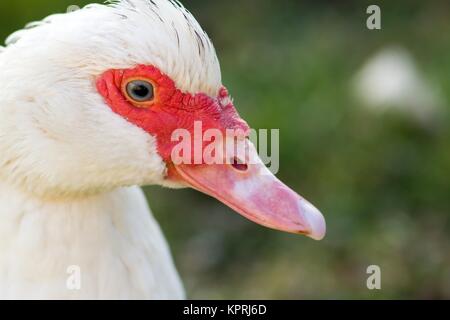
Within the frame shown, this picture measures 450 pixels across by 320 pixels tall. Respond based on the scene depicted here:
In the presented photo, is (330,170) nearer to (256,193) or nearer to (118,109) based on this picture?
(256,193)

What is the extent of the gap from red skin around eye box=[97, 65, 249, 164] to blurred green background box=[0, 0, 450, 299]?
2165 mm

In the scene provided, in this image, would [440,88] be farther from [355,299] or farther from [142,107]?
[142,107]

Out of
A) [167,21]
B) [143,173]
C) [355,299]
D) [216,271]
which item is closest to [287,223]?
[143,173]

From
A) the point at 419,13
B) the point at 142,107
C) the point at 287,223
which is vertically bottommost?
the point at 287,223

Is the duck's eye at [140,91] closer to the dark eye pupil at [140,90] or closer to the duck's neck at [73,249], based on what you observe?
the dark eye pupil at [140,90]

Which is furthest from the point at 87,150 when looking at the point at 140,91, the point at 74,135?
the point at 140,91

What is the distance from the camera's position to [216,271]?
5168 millimetres

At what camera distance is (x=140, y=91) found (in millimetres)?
2766

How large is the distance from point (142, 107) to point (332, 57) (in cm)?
386

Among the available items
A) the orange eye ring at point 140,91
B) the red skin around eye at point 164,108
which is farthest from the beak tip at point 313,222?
the orange eye ring at point 140,91

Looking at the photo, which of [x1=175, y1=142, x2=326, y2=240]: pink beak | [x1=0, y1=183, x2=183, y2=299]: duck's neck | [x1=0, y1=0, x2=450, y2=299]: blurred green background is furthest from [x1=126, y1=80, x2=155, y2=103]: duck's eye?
[x1=0, y1=0, x2=450, y2=299]: blurred green background

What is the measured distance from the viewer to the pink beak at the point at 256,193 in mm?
2777

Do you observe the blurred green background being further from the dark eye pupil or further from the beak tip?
the dark eye pupil

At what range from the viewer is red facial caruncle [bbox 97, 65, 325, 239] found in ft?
9.00
